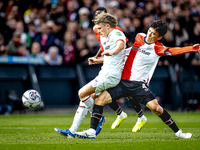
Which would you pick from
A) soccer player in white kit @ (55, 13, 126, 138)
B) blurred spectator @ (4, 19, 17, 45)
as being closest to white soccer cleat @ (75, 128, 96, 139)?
soccer player in white kit @ (55, 13, 126, 138)

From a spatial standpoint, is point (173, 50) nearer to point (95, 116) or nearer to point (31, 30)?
point (95, 116)

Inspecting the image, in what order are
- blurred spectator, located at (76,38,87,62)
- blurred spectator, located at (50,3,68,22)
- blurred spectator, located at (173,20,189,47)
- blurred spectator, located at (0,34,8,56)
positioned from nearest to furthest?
blurred spectator, located at (0,34,8,56) < blurred spectator, located at (76,38,87,62) < blurred spectator, located at (50,3,68,22) < blurred spectator, located at (173,20,189,47)

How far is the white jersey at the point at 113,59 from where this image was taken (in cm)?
579

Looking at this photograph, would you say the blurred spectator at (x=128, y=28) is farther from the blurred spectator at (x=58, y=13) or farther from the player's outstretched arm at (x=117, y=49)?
the player's outstretched arm at (x=117, y=49)

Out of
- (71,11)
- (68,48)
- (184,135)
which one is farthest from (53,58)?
(184,135)

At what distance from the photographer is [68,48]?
12.6 metres

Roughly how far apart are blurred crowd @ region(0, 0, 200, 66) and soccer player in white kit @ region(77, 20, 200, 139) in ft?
19.6

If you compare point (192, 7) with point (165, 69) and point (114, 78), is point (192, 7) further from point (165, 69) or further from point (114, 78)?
point (114, 78)

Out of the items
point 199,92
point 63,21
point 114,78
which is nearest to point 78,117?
point 114,78

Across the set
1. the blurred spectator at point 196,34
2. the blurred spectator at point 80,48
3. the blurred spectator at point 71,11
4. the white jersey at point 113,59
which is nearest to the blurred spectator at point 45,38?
the blurred spectator at point 80,48

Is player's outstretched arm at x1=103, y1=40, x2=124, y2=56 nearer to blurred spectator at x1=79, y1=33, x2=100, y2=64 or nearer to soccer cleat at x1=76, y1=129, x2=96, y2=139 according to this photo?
soccer cleat at x1=76, y1=129, x2=96, y2=139

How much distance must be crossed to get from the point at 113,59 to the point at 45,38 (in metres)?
7.23

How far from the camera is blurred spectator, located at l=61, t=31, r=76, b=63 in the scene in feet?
41.4

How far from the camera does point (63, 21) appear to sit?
525 inches
